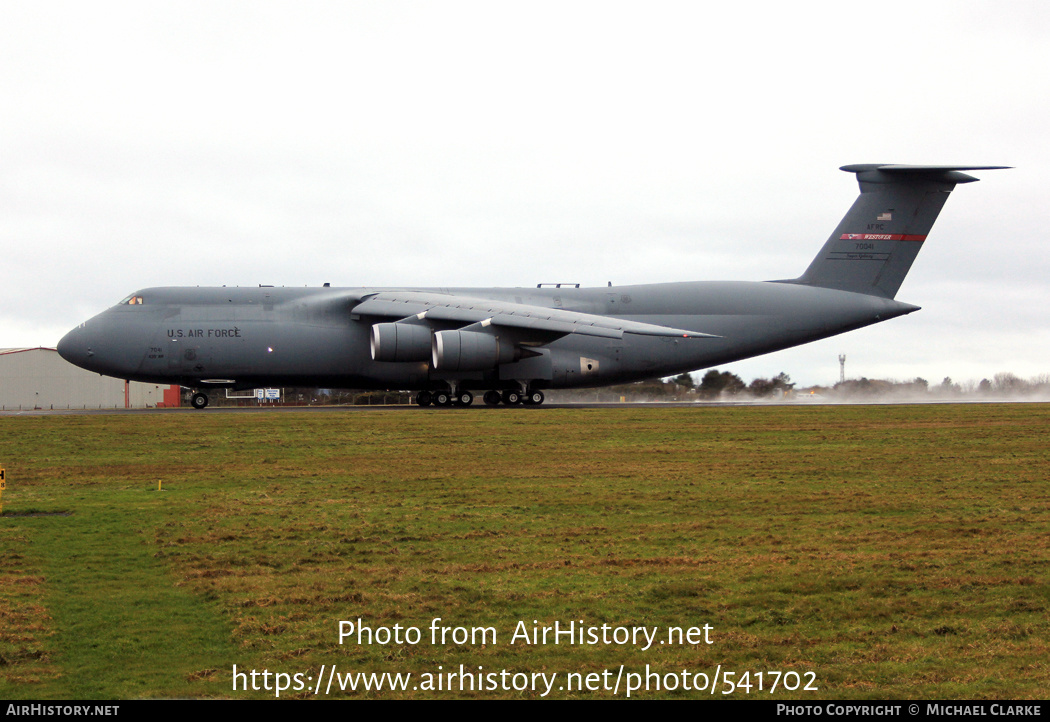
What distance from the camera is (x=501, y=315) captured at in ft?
106

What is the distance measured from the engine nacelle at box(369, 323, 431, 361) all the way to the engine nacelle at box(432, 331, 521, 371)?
508 mm

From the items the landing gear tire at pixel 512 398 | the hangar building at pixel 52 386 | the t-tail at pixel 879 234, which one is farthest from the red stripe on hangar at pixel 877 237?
the hangar building at pixel 52 386

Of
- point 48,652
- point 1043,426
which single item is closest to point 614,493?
point 48,652

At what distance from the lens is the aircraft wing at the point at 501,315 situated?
3142 centimetres

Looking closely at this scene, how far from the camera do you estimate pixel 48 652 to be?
6250 millimetres

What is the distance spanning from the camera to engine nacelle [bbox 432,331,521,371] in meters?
31.5

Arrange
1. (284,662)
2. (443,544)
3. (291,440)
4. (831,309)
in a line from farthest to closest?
1. (831,309)
2. (291,440)
3. (443,544)
4. (284,662)

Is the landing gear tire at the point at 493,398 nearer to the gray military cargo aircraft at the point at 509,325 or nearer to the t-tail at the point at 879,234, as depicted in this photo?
the gray military cargo aircraft at the point at 509,325

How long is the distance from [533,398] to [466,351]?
3.89m

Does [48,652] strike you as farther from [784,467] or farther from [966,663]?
[784,467]

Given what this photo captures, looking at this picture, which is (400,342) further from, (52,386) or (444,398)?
(52,386)

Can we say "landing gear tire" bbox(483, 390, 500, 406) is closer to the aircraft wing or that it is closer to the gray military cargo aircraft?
the gray military cargo aircraft

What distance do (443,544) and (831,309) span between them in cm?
3000

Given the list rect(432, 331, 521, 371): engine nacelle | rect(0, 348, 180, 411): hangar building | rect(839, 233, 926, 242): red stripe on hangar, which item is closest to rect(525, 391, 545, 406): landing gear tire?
rect(432, 331, 521, 371): engine nacelle
